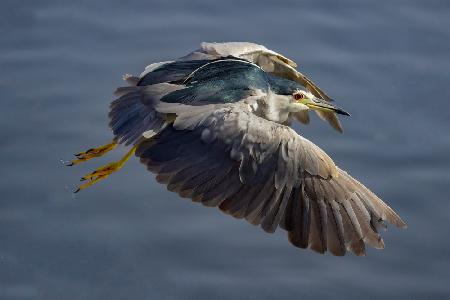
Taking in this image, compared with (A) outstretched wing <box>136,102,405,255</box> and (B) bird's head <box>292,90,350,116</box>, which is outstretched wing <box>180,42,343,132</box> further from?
(A) outstretched wing <box>136,102,405,255</box>

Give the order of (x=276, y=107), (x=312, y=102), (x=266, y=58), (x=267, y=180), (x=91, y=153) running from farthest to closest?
(x=266, y=58) → (x=91, y=153) → (x=312, y=102) → (x=276, y=107) → (x=267, y=180)

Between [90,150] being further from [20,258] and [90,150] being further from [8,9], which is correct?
[8,9]

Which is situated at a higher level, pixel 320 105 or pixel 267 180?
pixel 320 105

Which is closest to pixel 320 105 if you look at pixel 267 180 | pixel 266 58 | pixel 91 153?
pixel 266 58

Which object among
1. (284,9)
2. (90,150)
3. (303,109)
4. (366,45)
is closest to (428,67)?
(366,45)

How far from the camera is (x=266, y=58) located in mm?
9727

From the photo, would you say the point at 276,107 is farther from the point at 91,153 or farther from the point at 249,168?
the point at 91,153

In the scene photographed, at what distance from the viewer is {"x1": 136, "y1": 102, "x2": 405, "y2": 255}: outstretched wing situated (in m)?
8.23

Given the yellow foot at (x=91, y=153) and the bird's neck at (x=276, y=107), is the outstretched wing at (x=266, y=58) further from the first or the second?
the yellow foot at (x=91, y=153)

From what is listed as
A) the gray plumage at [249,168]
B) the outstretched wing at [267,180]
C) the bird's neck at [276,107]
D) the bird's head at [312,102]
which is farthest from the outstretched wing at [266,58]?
the outstretched wing at [267,180]

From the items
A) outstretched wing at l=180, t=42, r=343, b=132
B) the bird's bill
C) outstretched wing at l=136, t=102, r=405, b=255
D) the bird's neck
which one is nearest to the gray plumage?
outstretched wing at l=136, t=102, r=405, b=255

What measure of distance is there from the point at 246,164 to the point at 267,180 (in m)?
0.16

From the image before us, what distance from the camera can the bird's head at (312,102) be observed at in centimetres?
920

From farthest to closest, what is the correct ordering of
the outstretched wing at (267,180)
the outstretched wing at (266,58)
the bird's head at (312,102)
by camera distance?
the outstretched wing at (266,58)
the bird's head at (312,102)
the outstretched wing at (267,180)
